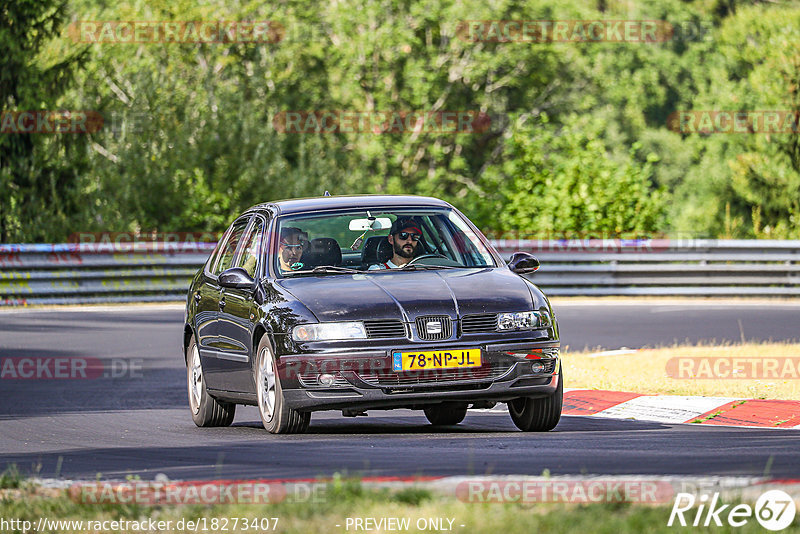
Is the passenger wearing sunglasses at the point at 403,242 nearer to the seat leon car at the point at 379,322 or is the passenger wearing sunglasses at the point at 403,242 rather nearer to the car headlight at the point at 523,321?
the seat leon car at the point at 379,322

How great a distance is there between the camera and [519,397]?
9.98m

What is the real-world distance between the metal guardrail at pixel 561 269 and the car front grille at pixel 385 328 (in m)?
17.4

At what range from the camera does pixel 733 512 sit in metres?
5.74

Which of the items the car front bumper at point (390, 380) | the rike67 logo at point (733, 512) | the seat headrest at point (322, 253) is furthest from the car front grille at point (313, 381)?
the rike67 logo at point (733, 512)

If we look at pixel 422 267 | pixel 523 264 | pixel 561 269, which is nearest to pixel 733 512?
pixel 523 264

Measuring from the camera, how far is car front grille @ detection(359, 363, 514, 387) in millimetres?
9641

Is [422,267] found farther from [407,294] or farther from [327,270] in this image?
[407,294]

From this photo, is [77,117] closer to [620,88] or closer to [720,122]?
[720,122]

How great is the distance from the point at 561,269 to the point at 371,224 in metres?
17.6

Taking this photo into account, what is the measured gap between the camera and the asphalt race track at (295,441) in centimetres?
782

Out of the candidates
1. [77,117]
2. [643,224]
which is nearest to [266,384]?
[643,224]

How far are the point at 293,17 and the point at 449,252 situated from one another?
1624 inches

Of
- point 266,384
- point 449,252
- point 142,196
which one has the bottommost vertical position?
point 142,196

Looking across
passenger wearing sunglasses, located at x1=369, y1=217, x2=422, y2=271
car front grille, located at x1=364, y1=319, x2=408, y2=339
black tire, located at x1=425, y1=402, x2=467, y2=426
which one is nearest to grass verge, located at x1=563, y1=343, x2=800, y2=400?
black tire, located at x1=425, y1=402, x2=467, y2=426
